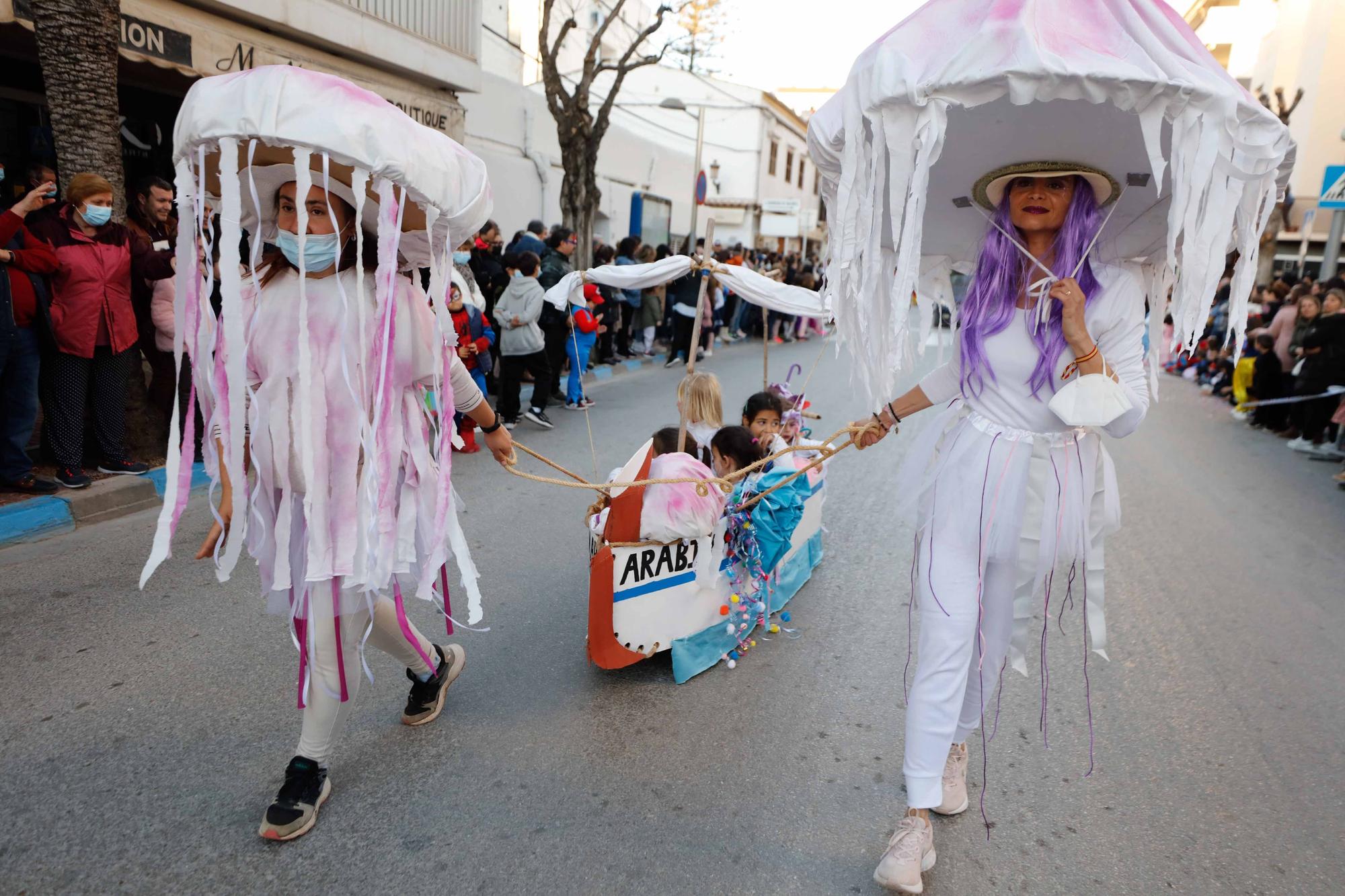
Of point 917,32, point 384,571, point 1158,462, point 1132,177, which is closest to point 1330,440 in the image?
point 1158,462

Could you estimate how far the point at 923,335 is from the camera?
105 inches

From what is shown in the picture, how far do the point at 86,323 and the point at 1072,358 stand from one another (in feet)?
18.3

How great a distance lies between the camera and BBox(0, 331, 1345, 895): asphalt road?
2508mm

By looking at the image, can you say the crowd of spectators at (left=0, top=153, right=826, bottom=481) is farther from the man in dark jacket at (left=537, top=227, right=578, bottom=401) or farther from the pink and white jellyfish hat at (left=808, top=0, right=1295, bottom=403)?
the pink and white jellyfish hat at (left=808, top=0, right=1295, bottom=403)

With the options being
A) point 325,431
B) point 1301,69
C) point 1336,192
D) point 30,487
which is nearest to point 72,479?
point 30,487

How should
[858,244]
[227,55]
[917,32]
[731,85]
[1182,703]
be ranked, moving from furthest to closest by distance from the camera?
[731,85], [227,55], [1182,703], [858,244], [917,32]

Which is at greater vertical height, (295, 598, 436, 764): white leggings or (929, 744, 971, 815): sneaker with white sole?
(295, 598, 436, 764): white leggings

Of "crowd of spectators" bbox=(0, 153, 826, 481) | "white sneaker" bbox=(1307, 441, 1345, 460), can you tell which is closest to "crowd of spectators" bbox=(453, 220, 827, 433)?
"crowd of spectators" bbox=(0, 153, 826, 481)

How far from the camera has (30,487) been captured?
17.1ft

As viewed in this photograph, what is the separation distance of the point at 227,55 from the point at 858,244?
9983mm

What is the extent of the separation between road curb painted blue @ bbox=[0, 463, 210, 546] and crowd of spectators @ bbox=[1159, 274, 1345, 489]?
8231 millimetres

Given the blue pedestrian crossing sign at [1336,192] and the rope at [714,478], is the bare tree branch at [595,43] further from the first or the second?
the rope at [714,478]

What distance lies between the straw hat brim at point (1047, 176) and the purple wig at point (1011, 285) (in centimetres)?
2

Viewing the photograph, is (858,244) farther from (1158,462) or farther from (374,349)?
(1158,462)
